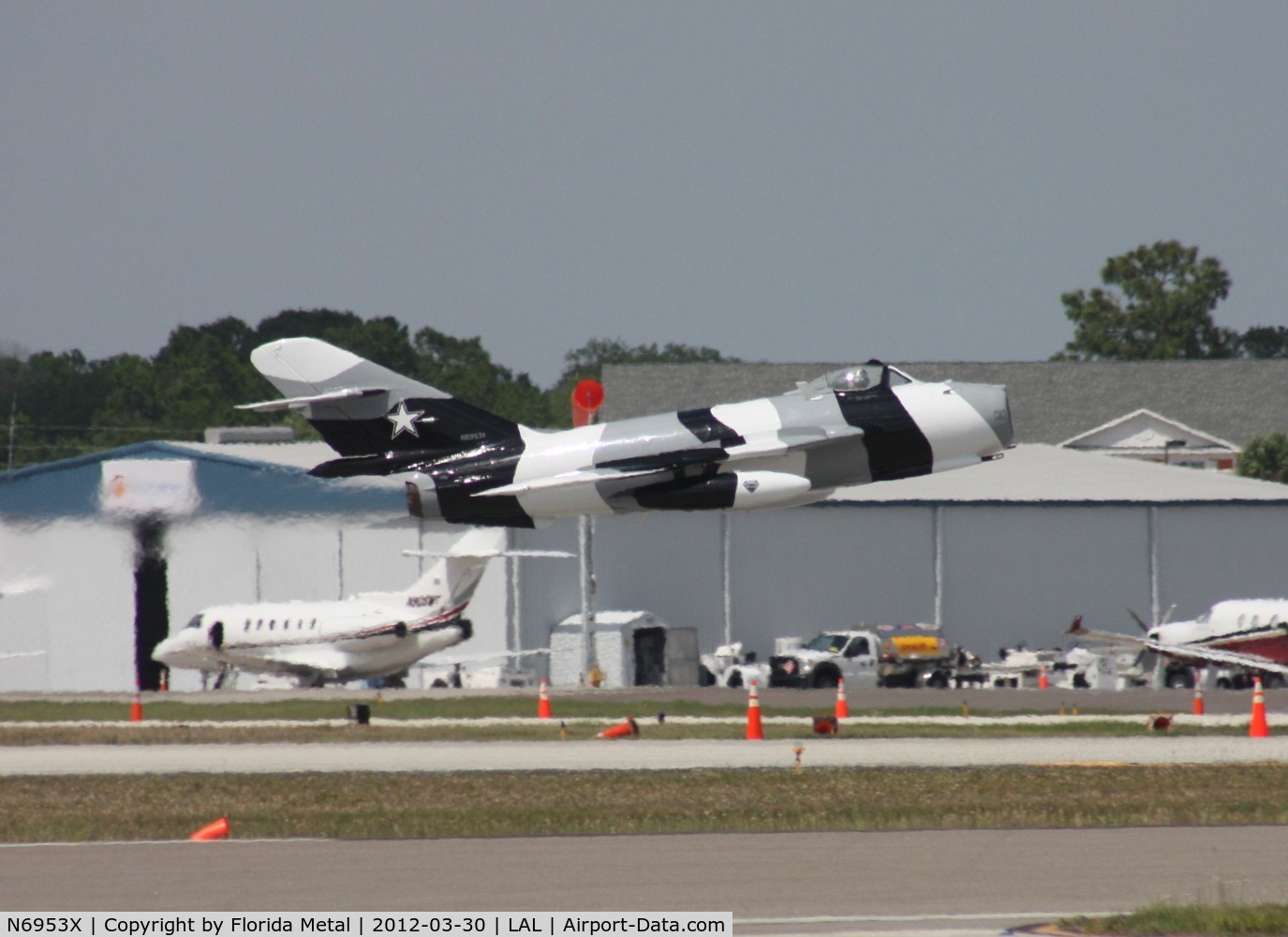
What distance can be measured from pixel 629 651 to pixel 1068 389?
41957 mm

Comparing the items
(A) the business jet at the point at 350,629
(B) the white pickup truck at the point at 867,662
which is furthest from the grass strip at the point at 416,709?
(B) the white pickup truck at the point at 867,662

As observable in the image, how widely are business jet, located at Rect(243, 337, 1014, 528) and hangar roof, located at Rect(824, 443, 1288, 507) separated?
27.0 meters

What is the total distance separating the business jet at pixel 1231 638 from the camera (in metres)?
43.5

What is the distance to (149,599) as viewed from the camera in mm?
41500

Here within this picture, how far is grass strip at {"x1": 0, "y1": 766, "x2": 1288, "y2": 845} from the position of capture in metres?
16.3

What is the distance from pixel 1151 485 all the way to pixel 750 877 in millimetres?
46461

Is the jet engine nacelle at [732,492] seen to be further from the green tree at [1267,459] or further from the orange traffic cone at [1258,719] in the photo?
the green tree at [1267,459]

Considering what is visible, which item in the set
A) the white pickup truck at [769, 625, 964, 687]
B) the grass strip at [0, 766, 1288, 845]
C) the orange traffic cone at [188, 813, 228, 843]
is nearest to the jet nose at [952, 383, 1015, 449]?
the grass strip at [0, 766, 1288, 845]

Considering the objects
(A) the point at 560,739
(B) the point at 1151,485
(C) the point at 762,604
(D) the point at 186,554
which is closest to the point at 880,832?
(A) the point at 560,739

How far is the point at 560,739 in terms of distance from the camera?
27188 millimetres

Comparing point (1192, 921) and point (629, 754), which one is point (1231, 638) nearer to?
point (629, 754)

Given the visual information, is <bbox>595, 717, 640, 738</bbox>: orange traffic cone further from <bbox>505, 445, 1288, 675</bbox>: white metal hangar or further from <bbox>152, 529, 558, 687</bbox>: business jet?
<bbox>505, 445, 1288, 675</bbox>: white metal hangar

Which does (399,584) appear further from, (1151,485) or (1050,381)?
(1050,381)

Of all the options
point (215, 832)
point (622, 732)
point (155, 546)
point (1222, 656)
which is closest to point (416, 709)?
point (155, 546)
